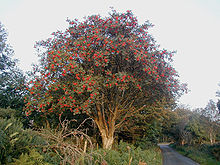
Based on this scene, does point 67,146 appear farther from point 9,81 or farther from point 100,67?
point 9,81

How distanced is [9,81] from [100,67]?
789cm

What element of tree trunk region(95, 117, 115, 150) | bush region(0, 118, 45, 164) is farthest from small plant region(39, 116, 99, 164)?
tree trunk region(95, 117, 115, 150)

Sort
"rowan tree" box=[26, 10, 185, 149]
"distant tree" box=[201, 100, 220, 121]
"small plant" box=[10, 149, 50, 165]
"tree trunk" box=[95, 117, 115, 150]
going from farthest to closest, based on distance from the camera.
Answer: "distant tree" box=[201, 100, 220, 121] → "tree trunk" box=[95, 117, 115, 150] → "rowan tree" box=[26, 10, 185, 149] → "small plant" box=[10, 149, 50, 165]

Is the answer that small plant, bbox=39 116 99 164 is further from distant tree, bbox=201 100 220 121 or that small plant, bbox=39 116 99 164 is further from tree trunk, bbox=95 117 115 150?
distant tree, bbox=201 100 220 121

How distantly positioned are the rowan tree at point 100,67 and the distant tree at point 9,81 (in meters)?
4.03

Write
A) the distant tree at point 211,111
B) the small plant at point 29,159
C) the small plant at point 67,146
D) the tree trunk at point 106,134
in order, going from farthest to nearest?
the distant tree at point 211,111 < the tree trunk at point 106,134 < the small plant at point 67,146 < the small plant at point 29,159

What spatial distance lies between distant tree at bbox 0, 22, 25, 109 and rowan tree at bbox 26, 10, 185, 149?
13.2 ft

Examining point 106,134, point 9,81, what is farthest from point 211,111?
point 9,81

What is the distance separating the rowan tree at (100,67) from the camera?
9.01 meters

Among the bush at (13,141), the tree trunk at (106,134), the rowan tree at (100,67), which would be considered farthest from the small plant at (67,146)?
the tree trunk at (106,134)

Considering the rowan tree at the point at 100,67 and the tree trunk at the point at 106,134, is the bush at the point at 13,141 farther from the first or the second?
the tree trunk at the point at 106,134

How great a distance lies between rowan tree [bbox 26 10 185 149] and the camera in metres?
9.01

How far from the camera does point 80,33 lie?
10.3 metres

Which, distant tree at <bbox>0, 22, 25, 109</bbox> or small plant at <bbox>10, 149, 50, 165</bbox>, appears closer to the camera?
small plant at <bbox>10, 149, 50, 165</bbox>
